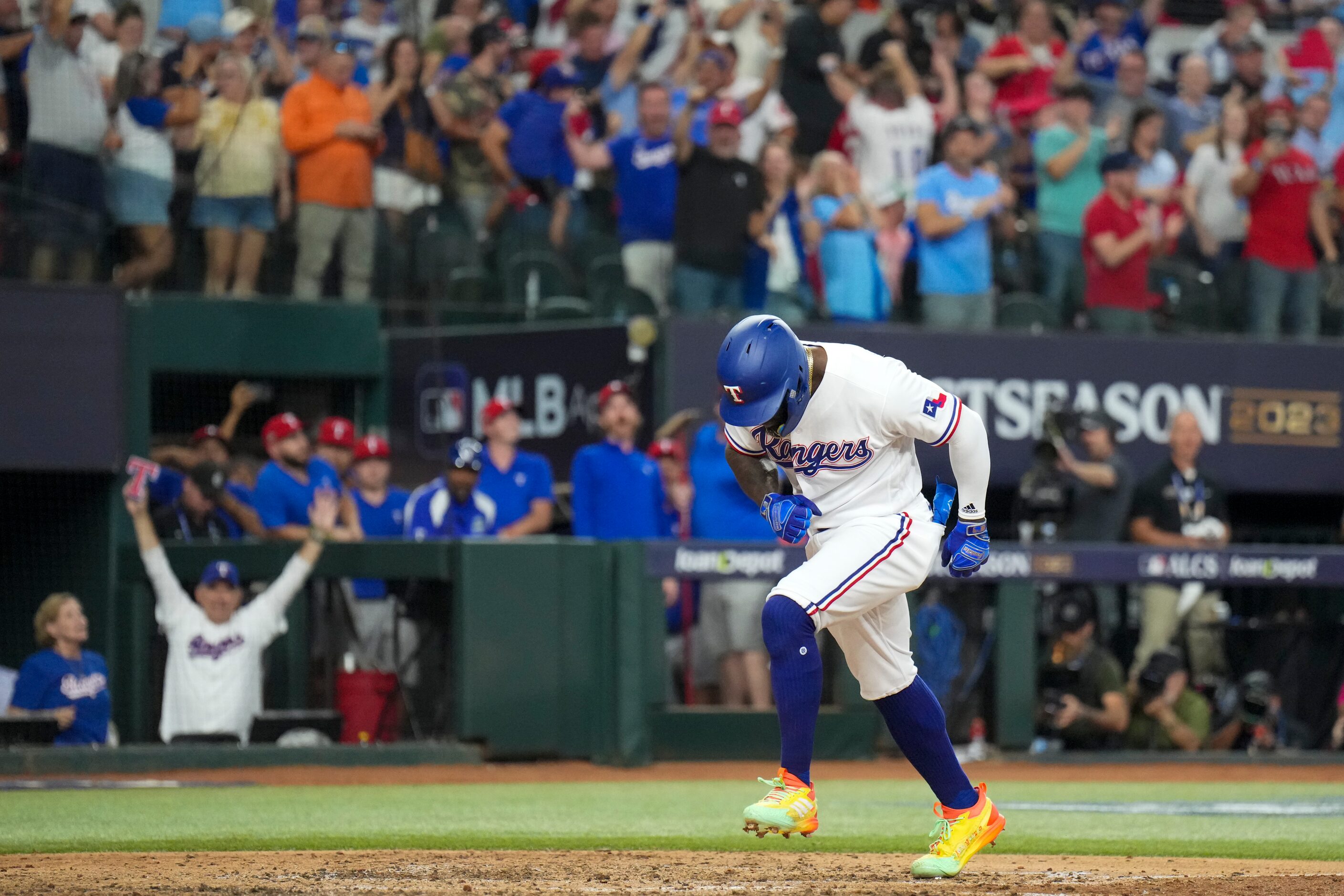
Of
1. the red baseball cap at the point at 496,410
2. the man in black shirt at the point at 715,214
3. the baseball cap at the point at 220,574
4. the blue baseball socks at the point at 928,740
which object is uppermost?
the man in black shirt at the point at 715,214

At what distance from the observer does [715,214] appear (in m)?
12.8

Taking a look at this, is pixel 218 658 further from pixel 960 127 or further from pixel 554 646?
pixel 960 127

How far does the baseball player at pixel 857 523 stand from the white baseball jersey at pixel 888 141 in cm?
759

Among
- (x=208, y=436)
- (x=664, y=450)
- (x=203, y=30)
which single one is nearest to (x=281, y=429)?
(x=208, y=436)

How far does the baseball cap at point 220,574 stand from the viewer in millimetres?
10711

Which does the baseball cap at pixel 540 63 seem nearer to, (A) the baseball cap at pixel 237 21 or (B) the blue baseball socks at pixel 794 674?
(A) the baseball cap at pixel 237 21

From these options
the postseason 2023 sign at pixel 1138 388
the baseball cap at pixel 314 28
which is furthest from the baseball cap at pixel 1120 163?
the baseball cap at pixel 314 28

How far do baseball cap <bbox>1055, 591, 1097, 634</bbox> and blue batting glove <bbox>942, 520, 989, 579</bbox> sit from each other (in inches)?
229

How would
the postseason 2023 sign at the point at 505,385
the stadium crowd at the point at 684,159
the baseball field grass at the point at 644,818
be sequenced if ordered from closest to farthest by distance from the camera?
1. the baseball field grass at the point at 644,818
2. the stadium crowd at the point at 684,159
3. the postseason 2023 sign at the point at 505,385

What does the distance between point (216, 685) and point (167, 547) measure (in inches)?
44.8

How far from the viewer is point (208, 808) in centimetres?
859

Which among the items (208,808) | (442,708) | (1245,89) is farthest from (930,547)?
(1245,89)

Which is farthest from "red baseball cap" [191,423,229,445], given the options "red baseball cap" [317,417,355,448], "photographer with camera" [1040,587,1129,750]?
"photographer with camera" [1040,587,1129,750]

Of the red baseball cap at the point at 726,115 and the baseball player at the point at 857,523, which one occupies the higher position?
the red baseball cap at the point at 726,115
